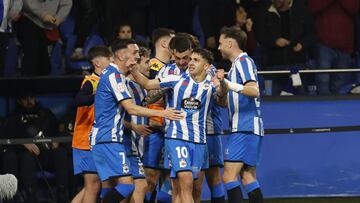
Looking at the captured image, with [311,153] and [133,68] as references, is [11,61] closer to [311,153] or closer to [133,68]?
[133,68]

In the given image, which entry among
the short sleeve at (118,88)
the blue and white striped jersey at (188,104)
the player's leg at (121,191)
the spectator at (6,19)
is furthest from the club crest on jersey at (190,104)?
the spectator at (6,19)

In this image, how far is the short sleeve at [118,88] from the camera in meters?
13.3

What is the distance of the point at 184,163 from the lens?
13.5m

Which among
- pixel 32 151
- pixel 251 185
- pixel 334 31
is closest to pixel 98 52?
pixel 251 185

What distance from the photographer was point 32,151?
16688 millimetres

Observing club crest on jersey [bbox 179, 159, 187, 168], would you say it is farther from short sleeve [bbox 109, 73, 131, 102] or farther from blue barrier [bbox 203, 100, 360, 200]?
blue barrier [bbox 203, 100, 360, 200]

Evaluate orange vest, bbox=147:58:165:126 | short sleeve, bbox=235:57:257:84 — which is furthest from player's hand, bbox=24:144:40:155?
short sleeve, bbox=235:57:257:84

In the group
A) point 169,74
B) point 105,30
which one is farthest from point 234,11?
point 169,74

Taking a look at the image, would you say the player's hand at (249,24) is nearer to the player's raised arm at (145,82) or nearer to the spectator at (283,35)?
the spectator at (283,35)

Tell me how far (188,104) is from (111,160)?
1.03 metres

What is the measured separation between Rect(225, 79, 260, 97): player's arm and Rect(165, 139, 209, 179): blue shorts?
2.33 ft

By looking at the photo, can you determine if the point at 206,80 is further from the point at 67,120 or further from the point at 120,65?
the point at 67,120

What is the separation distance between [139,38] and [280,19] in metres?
1.97

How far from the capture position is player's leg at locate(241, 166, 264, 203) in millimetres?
14000
